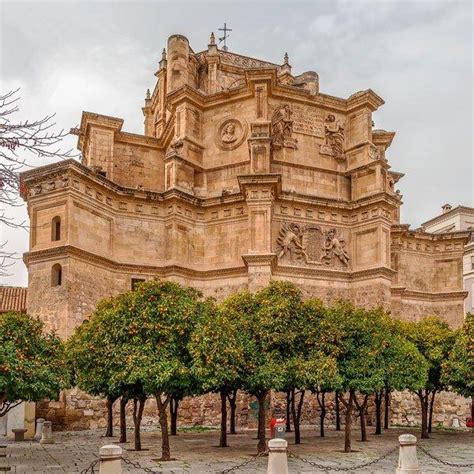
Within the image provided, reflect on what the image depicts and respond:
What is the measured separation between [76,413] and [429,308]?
20233 mm

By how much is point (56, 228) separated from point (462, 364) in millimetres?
15987

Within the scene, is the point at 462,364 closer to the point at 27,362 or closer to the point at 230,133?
the point at 230,133

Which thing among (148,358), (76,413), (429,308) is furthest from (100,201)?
(429,308)

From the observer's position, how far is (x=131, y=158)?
33594 mm

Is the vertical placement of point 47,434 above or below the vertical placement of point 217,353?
below

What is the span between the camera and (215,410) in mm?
28859

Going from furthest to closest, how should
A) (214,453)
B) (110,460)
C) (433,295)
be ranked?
1. (433,295)
2. (214,453)
3. (110,460)

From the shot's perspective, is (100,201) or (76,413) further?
(100,201)

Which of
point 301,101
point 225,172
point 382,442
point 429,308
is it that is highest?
point 301,101

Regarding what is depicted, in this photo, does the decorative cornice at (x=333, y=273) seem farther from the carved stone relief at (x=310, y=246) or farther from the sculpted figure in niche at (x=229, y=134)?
the sculpted figure in niche at (x=229, y=134)

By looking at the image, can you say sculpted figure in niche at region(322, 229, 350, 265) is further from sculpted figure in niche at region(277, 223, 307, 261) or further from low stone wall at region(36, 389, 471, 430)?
low stone wall at region(36, 389, 471, 430)

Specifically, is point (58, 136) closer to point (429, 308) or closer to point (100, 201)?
point (100, 201)

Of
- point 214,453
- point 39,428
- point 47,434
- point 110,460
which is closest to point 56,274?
point 39,428

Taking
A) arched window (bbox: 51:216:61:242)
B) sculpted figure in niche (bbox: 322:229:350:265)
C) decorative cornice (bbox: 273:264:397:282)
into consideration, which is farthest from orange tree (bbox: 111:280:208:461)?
sculpted figure in niche (bbox: 322:229:350:265)
